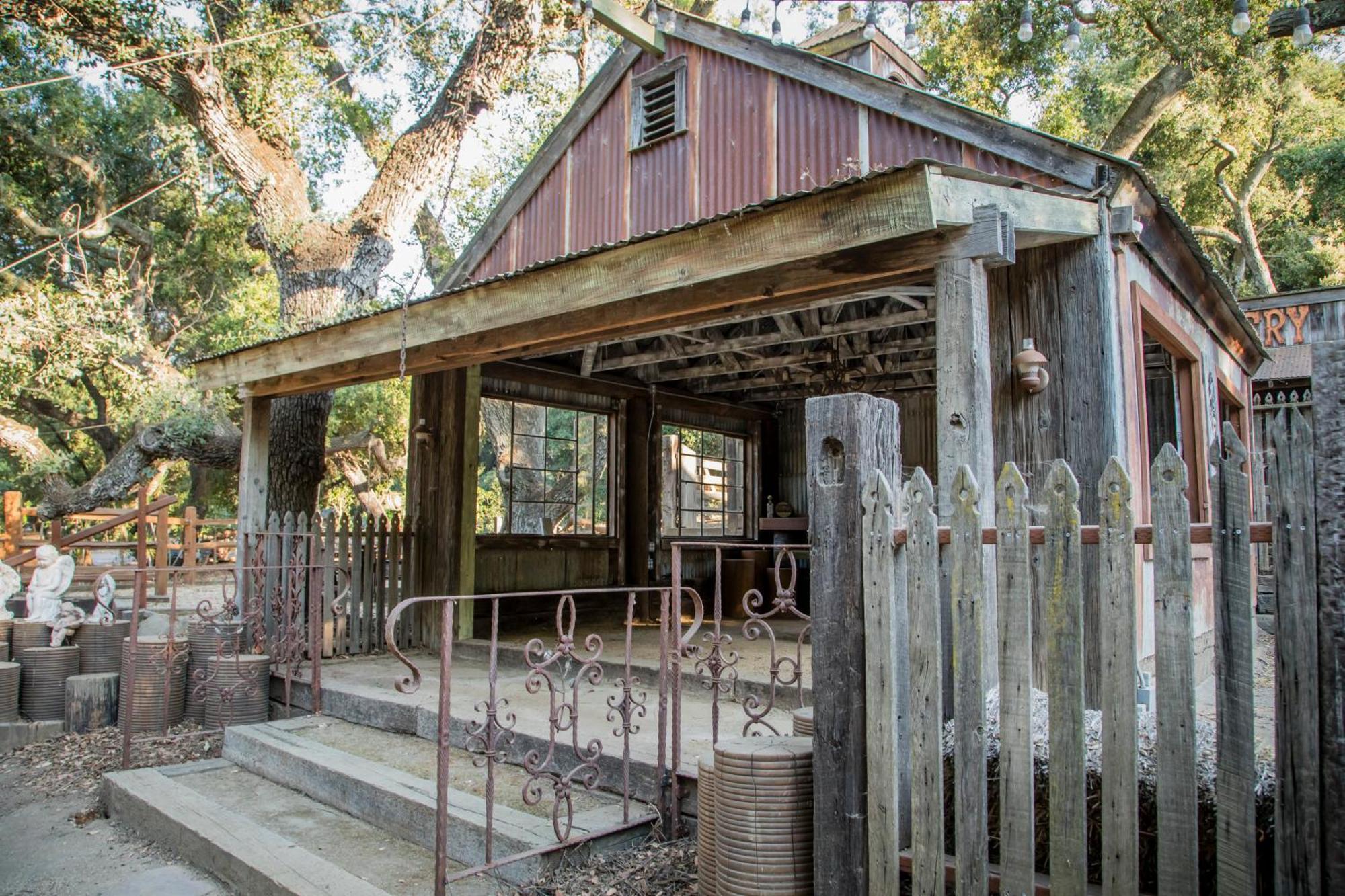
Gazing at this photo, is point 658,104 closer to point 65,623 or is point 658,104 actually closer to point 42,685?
point 65,623

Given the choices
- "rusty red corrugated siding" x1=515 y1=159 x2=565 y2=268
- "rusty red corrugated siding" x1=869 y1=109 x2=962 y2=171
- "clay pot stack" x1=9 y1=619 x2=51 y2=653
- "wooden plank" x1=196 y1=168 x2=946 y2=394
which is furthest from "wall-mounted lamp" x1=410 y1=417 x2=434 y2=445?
"rusty red corrugated siding" x1=869 y1=109 x2=962 y2=171

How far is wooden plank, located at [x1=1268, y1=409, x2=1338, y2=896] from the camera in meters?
1.72

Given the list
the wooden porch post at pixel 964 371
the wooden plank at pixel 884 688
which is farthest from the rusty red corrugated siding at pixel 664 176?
the wooden plank at pixel 884 688

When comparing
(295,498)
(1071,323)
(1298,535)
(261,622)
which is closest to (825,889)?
(1298,535)

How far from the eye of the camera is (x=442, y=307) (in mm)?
5836

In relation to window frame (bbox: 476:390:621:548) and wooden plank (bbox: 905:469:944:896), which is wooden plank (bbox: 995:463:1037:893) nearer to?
wooden plank (bbox: 905:469:944:896)

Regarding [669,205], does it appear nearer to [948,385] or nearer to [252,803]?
[948,385]

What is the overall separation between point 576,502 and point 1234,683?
8612 mm

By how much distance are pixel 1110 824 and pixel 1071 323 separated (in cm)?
331

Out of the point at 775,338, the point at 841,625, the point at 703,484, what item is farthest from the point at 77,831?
the point at 703,484

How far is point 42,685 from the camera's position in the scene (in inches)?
267

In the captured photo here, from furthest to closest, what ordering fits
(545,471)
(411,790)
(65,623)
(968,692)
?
(545,471) < (65,623) < (411,790) < (968,692)

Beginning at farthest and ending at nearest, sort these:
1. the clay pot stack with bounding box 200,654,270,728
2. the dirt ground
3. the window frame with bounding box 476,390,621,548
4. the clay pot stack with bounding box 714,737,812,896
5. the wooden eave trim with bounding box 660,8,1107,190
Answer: the window frame with bounding box 476,390,621,548, the clay pot stack with bounding box 200,654,270,728, the wooden eave trim with bounding box 660,8,1107,190, the dirt ground, the clay pot stack with bounding box 714,737,812,896

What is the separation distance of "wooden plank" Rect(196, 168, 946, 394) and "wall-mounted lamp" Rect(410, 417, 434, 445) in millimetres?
1812
